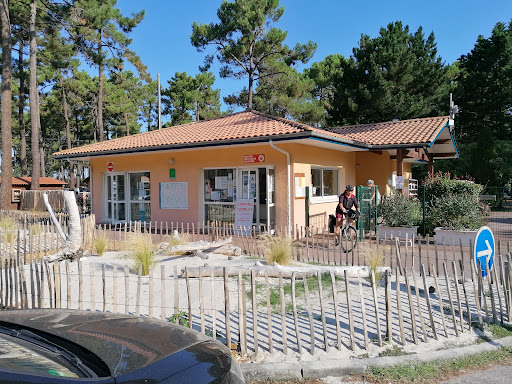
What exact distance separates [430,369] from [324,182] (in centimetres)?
1041

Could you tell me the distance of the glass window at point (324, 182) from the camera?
1316 centimetres

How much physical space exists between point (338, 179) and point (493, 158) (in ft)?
51.7

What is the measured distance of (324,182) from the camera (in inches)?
541

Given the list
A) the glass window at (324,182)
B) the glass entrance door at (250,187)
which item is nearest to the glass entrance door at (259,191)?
the glass entrance door at (250,187)

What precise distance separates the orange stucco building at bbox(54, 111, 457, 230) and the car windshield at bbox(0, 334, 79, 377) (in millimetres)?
8720

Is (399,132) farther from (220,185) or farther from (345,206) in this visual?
(220,185)

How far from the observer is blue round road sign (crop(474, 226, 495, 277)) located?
468 cm

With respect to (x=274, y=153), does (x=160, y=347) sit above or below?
below

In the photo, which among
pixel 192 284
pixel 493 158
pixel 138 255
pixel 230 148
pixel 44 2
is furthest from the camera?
pixel 493 158

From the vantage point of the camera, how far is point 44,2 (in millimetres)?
21797

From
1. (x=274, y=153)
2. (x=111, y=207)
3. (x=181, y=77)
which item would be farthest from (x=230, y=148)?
(x=181, y=77)

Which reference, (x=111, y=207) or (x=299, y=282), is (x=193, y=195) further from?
(x=299, y=282)

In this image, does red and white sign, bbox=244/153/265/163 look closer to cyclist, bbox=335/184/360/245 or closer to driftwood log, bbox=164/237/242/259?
cyclist, bbox=335/184/360/245

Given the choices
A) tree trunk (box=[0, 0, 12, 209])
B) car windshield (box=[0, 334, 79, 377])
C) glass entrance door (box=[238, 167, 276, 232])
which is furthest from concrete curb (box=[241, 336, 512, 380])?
tree trunk (box=[0, 0, 12, 209])
